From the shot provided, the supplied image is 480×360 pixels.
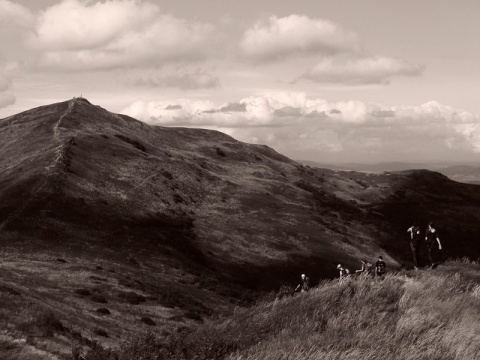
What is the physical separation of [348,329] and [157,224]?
79999mm

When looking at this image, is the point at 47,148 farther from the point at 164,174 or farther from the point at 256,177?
the point at 256,177

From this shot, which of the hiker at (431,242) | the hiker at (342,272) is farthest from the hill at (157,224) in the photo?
the hiker at (431,242)

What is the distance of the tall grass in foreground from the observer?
9.60 metres

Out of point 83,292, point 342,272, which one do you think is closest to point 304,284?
point 342,272

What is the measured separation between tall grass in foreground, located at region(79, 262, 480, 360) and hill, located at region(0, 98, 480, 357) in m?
9.03

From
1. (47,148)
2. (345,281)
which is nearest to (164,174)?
(47,148)

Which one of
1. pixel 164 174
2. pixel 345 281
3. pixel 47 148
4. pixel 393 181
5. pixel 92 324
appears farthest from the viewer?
pixel 393 181

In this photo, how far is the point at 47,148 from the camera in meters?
103

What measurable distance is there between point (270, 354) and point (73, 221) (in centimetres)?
7045

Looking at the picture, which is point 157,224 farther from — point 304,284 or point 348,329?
point 348,329

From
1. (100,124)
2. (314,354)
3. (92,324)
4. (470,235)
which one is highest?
(100,124)

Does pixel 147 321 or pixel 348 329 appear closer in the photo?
pixel 348 329

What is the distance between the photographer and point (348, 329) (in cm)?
1119

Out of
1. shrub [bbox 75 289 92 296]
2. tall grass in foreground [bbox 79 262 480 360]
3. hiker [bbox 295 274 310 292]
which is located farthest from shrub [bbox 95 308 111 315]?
tall grass in foreground [bbox 79 262 480 360]
